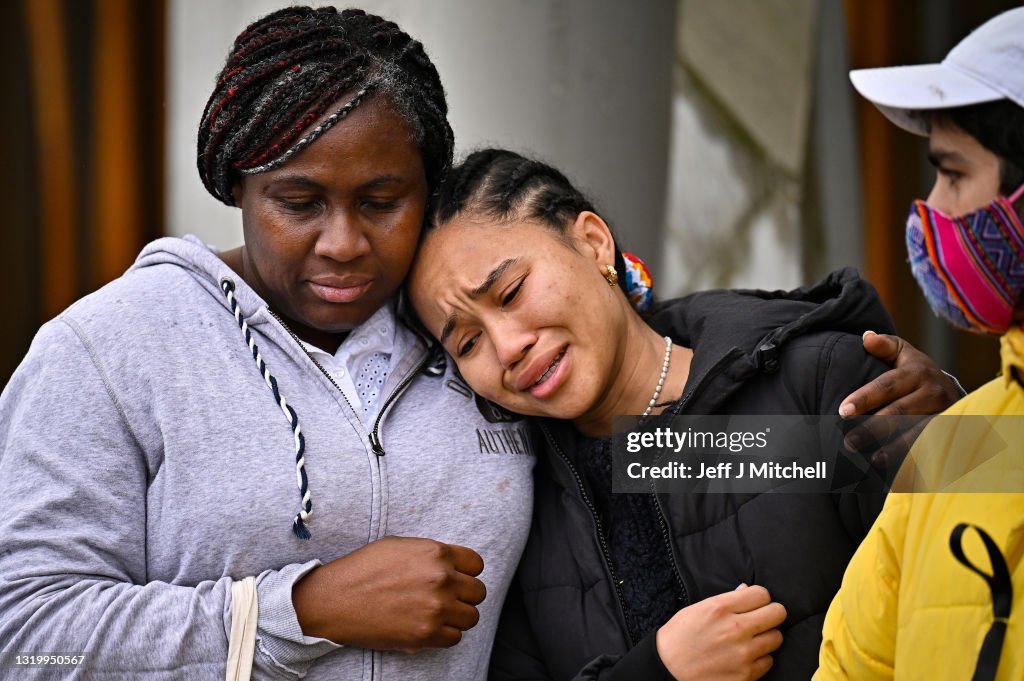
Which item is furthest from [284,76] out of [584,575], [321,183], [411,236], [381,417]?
[584,575]

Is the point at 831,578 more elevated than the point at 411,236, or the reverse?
the point at 411,236

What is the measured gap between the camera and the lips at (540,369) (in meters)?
2.12

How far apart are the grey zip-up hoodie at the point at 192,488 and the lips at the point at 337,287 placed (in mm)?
102

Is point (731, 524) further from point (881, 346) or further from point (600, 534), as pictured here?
point (881, 346)

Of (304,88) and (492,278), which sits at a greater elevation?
(304,88)

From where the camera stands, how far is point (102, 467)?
1874mm

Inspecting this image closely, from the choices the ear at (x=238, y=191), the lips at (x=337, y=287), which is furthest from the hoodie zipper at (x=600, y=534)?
the ear at (x=238, y=191)

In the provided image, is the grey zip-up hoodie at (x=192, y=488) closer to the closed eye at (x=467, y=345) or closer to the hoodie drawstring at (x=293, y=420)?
the hoodie drawstring at (x=293, y=420)

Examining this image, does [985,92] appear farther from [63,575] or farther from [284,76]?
[63,575]

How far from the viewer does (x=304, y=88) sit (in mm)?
2033

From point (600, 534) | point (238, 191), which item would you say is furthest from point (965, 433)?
point (238, 191)

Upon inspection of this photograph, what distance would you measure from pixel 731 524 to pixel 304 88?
1.08 m

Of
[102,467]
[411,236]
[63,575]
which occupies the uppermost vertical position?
[411,236]

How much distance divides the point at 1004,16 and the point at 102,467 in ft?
4.98
